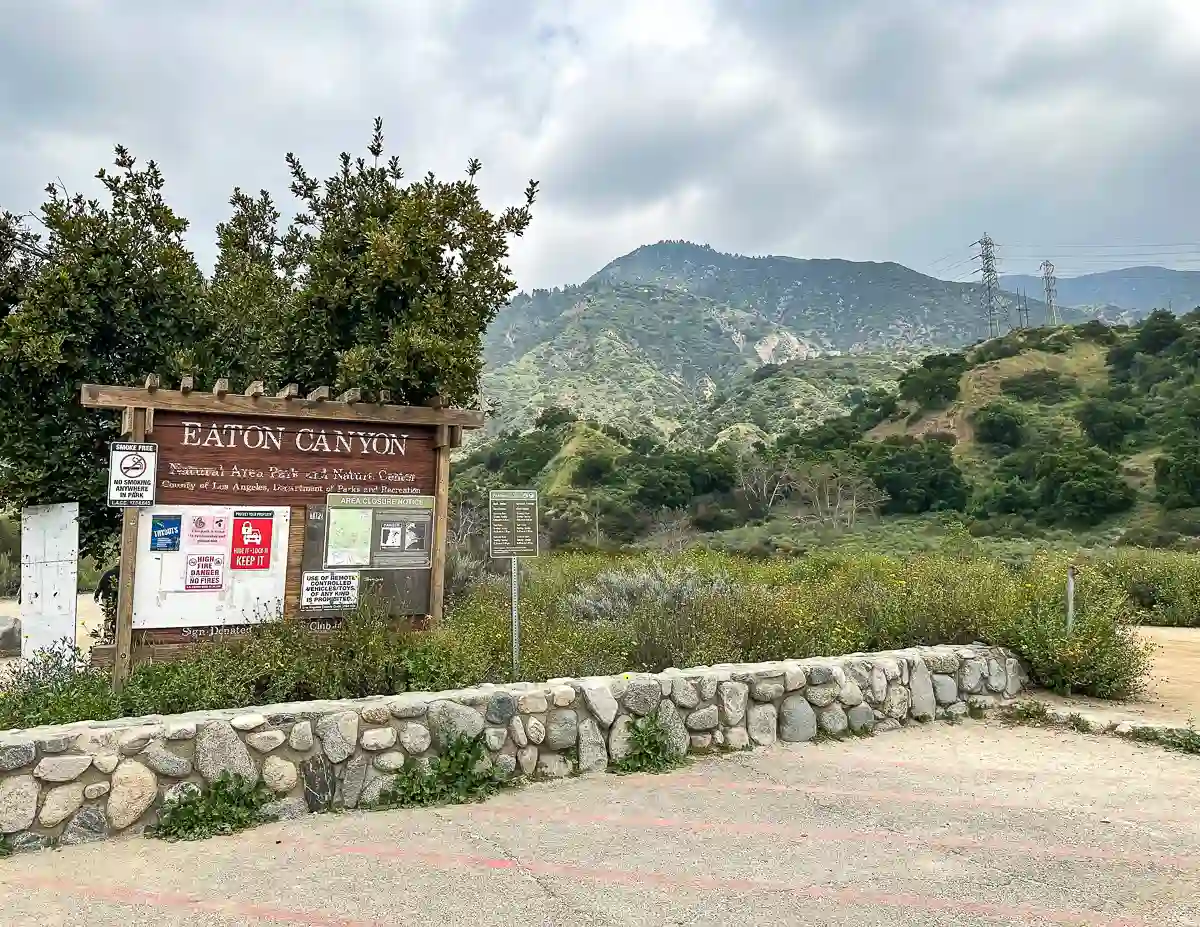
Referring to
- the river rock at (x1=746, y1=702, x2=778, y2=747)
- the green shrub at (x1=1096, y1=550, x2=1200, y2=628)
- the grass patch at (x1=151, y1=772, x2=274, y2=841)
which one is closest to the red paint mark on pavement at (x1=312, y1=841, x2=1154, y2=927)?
the grass patch at (x1=151, y1=772, x2=274, y2=841)

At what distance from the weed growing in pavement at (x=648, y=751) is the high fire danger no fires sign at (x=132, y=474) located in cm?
377

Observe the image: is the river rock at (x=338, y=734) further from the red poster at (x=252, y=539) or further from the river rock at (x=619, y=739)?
the red poster at (x=252, y=539)

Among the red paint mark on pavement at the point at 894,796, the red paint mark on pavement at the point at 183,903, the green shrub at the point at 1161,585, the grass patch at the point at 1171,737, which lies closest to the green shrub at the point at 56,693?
the red paint mark on pavement at the point at 183,903

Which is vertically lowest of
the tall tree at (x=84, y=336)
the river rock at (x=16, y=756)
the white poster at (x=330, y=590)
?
the river rock at (x=16, y=756)

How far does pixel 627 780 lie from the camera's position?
5.59 m

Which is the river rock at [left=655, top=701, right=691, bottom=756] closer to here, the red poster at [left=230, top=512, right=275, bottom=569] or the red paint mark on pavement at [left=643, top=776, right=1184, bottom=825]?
the red paint mark on pavement at [left=643, top=776, right=1184, bottom=825]

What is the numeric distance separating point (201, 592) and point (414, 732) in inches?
87.6

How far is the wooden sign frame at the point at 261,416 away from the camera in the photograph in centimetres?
607

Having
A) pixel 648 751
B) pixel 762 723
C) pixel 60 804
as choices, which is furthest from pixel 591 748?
pixel 60 804

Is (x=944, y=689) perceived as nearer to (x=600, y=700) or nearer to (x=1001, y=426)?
(x=600, y=700)

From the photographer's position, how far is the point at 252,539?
6.58m

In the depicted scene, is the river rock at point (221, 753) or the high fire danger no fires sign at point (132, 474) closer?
the river rock at point (221, 753)

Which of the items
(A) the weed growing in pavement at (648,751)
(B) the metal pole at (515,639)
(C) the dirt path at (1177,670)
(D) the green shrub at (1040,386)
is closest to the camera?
(A) the weed growing in pavement at (648,751)

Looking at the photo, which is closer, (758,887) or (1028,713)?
(758,887)
